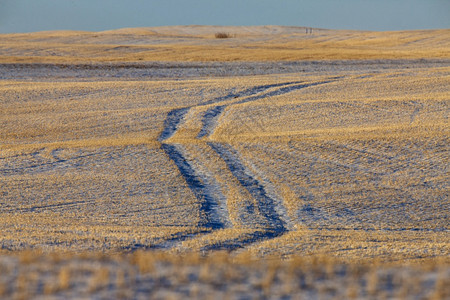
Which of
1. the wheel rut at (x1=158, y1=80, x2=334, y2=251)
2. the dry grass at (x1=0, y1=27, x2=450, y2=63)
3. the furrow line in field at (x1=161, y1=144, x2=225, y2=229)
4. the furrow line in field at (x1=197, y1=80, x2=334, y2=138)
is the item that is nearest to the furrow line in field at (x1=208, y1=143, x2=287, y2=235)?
the wheel rut at (x1=158, y1=80, x2=334, y2=251)

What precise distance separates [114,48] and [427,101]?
1354 inches

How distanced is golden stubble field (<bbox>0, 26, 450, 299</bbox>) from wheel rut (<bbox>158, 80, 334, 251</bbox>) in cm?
Result: 5

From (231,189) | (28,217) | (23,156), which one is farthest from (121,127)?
(28,217)

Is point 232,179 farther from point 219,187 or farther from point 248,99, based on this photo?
point 248,99

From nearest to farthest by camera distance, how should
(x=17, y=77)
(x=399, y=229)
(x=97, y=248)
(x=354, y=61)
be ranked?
(x=97, y=248) → (x=399, y=229) → (x=17, y=77) → (x=354, y=61)

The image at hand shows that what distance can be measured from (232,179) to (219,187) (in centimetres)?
59

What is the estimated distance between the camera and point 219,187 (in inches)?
445

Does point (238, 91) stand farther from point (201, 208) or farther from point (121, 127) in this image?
point (201, 208)

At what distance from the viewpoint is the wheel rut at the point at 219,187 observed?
8.66 metres

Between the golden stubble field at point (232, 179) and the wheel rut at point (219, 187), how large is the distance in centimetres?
5

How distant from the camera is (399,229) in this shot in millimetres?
8961

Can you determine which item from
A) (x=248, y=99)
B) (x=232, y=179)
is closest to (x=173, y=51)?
(x=248, y=99)

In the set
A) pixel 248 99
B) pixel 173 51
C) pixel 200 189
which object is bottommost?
pixel 173 51

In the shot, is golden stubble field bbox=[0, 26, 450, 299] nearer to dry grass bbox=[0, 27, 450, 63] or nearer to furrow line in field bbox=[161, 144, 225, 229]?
furrow line in field bbox=[161, 144, 225, 229]
